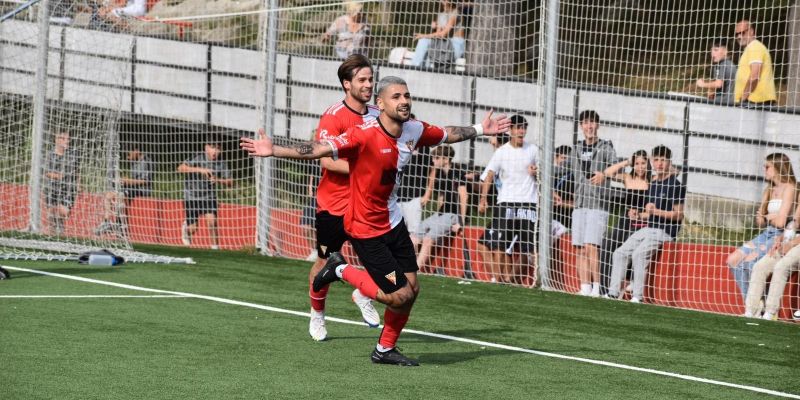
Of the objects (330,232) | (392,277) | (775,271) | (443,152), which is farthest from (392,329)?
(443,152)

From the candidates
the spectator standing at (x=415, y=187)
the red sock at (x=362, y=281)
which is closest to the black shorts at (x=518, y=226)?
the spectator standing at (x=415, y=187)

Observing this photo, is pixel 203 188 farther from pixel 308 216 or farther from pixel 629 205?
pixel 629 205

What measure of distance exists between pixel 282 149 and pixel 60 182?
8.75m

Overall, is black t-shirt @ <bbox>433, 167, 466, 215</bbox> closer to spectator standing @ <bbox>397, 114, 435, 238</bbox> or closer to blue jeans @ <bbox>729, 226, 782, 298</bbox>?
spectator standing @ <bbox>397, 114, 435, 238</bbox>

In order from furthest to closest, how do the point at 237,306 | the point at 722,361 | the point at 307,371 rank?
the point at 237,306 < the point at 722,361 < the point at 307,371

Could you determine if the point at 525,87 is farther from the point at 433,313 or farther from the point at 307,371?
the point at 307,371

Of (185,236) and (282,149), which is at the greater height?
(282,149)

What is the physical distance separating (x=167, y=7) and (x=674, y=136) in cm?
998

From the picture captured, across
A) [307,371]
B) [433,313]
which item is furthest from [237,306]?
[307,371]

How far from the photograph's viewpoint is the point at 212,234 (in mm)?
16391

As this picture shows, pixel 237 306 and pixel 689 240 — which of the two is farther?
pixel 689 240

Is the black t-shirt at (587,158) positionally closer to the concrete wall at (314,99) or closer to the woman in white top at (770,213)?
the concrete wall at (314,99)

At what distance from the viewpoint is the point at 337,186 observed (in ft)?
30.4

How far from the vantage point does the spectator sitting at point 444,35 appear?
15.6 m
